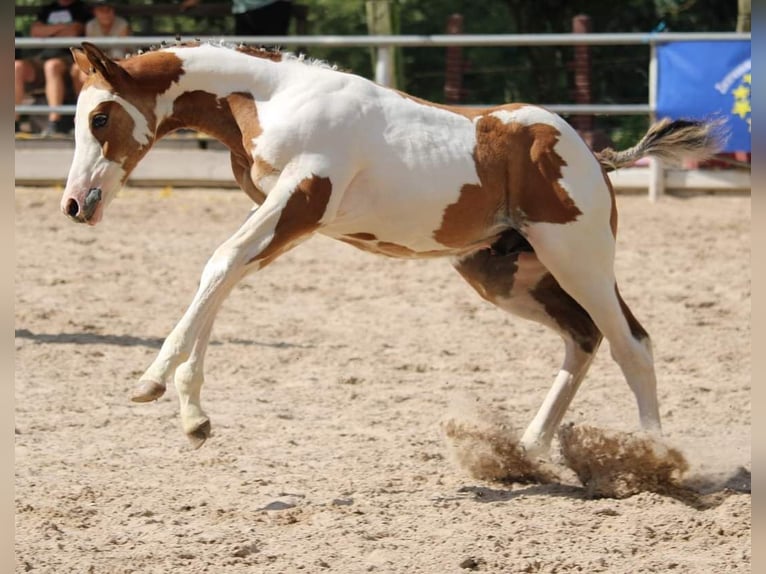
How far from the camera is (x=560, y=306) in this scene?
16.2 ft

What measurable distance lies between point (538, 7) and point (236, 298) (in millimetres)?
8207

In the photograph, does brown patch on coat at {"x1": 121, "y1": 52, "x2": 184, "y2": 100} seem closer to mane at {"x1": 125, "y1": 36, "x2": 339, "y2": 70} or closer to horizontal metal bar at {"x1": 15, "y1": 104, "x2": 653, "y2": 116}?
mane at {"x1": 125, "y1": 36, "x2": 339, "y2": 70}

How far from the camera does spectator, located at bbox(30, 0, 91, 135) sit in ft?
39.9

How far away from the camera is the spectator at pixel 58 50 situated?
479 inches

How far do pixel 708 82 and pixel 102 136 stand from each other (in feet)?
26.1

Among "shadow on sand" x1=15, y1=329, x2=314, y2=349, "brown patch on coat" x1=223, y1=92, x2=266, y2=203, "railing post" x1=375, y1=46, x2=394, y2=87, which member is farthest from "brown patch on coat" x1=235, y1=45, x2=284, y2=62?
"railing post" x1=375, y1=46, x2=394, y2=87

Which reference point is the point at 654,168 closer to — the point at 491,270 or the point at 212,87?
the point at 491,270

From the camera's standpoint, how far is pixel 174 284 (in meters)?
8.37

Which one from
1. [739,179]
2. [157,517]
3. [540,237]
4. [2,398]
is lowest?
[739,179]

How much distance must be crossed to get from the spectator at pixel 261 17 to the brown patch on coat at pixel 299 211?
8418 mm

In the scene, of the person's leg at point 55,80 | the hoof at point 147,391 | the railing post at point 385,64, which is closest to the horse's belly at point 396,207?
the hoof at point 147,391

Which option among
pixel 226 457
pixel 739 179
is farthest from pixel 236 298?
pixel 739 179

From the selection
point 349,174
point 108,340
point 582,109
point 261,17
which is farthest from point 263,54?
point 261,17

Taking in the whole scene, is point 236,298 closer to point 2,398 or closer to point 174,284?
point 174,284
